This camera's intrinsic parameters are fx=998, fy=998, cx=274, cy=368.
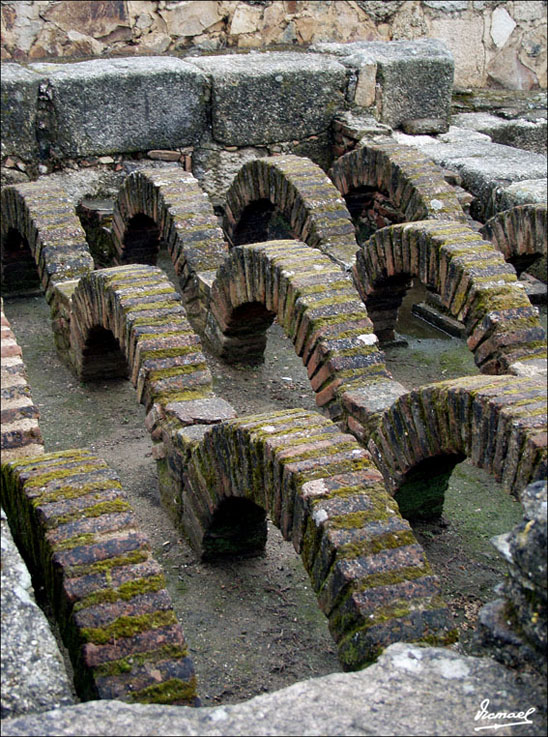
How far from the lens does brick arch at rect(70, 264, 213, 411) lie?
4.65 meters

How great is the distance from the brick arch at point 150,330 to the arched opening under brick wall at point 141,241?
1707 mm

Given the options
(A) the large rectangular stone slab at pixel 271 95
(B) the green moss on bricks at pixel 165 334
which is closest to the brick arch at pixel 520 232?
(A) the large rectangular stone slab at pixel 271 95

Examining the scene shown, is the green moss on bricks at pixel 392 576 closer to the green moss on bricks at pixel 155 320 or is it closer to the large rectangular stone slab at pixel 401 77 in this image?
the green moss on bricks at pixel 155 320

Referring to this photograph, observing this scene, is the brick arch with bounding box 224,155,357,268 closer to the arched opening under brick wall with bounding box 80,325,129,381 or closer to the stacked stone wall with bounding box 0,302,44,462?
the arched opening under brick wall with bounding box 80,325,129,381

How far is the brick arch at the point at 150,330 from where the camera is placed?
4652 millimetres

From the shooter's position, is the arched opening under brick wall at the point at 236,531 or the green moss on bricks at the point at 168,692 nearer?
the green moss on bricks at the point at 168,692

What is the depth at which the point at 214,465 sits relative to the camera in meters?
3.99

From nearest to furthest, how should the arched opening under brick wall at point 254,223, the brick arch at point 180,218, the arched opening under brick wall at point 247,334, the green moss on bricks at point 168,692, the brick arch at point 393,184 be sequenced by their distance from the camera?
1. the green moss on bricks at point 168,692
2. the arched opening under brick wall at point 247,334
3. the brick arch at point 180,218
4. the brick arch at point 393,184
5. the arched opening under brick wall at point 254,223

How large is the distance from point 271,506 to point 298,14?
21.3ft

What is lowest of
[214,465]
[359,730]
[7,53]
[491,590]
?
[491,590]

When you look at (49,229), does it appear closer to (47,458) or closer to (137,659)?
(47,458)

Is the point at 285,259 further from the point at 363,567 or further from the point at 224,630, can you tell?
the point at 363,567

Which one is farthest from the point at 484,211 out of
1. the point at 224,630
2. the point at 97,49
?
the point at 224,630

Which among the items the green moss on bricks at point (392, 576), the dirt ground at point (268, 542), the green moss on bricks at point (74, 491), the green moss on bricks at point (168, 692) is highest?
the green moss on bricks at point (74, 491)
